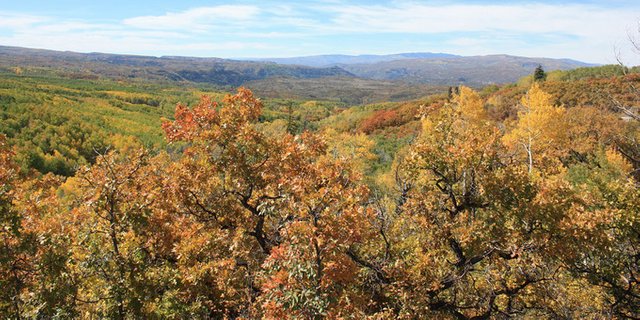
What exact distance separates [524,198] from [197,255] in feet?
26.9

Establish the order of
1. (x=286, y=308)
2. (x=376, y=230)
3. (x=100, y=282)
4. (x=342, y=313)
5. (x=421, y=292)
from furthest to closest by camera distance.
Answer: (x=376, y=230)
(x=421, y=292)
(x=100, y=282)
(x=342, y=313)
(x=286, y=308)

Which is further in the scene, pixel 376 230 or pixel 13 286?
pixel 376 230

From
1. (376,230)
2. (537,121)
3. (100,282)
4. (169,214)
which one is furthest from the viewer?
(537,121)

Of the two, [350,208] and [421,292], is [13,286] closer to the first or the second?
[350,208]

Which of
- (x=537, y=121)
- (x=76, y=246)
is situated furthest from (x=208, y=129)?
(x=537, y=121)

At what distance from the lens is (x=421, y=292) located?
9.65 metres

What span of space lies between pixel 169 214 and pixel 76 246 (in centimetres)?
270

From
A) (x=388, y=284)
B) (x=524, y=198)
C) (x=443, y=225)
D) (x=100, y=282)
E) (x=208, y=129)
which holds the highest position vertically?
(x=208, y=129)

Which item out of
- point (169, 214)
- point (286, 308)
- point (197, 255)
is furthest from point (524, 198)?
point (169, 214)

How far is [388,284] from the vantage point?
33.6 feet

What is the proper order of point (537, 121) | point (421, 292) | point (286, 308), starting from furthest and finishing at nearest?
point (537, 121), point (421, 292), point (286, 308)

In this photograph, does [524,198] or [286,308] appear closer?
[286,308]

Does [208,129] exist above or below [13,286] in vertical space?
above

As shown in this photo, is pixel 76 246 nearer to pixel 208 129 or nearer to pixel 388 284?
pixel 208 129
